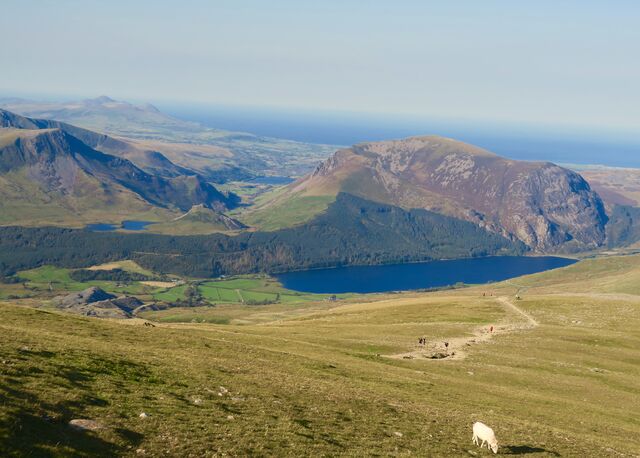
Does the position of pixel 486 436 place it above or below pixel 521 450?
above

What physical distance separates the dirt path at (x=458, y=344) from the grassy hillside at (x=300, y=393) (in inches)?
69.0

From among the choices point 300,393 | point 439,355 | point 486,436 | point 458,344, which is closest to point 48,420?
point 300,393

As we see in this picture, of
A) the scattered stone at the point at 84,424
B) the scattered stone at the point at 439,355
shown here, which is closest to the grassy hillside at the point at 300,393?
the scattered stone at the point at 84,424

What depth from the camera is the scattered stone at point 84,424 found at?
2524 centimetres

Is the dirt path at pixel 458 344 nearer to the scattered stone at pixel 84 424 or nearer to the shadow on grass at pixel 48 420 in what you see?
the shadow on grass at pixel 48 420

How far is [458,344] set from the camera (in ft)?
281

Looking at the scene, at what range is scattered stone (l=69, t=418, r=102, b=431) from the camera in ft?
82.8

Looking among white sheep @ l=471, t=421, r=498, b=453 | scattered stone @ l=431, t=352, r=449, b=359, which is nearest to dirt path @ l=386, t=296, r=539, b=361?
scattered stone @ l=431, t=352, r=449, b=359

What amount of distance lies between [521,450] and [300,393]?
16.0m

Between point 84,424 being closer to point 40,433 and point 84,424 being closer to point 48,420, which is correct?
point 48,420

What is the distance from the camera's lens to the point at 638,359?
3191 inches

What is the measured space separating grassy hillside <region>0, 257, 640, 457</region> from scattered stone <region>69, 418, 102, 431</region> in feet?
1.59

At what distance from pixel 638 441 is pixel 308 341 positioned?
150 ft

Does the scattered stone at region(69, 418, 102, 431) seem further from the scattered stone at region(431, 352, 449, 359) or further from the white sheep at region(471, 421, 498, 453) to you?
the scattered stone at region(431, 352, 449, 359)
